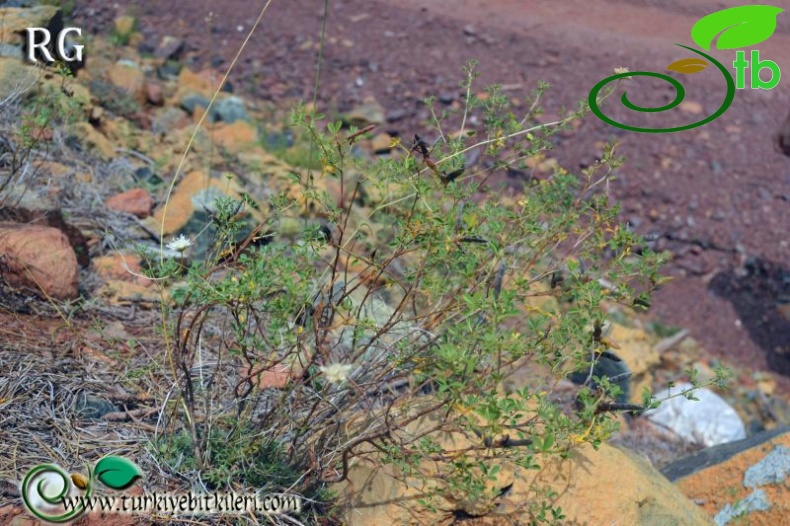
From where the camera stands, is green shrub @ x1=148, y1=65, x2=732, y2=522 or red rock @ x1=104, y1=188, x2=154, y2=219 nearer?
green shrub @ x1=148, y1=65, x2=732, y2=522

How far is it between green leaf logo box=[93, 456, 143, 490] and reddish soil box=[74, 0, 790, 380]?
4178 millimetres

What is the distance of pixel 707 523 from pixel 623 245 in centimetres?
91

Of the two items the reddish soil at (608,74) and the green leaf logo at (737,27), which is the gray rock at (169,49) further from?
the green leaf logo at (737,27)

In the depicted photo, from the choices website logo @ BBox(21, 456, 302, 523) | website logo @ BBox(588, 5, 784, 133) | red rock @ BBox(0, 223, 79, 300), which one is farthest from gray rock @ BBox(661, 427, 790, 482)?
website logo @ BBox(588, 5, 784, 133)

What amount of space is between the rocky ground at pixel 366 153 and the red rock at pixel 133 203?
0.01m

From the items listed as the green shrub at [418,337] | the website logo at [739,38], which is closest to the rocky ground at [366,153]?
the website logo at [739,38]

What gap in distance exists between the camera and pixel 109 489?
2531 millimetres

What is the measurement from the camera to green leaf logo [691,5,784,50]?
7707 mm

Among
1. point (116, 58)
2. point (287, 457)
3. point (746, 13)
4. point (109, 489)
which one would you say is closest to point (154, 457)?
point (109, 489)

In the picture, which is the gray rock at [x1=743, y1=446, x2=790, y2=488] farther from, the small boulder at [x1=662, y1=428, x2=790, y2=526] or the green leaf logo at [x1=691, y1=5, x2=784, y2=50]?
the green leaf logo at [x1=691, y1=5, x2=784, y2=50]

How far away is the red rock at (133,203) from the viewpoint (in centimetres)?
435

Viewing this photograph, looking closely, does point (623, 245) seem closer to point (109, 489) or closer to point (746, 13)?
point (109, 489)

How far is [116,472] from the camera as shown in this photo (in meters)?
2.55

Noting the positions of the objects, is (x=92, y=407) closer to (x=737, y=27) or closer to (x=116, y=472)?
(x=116, y=472)
